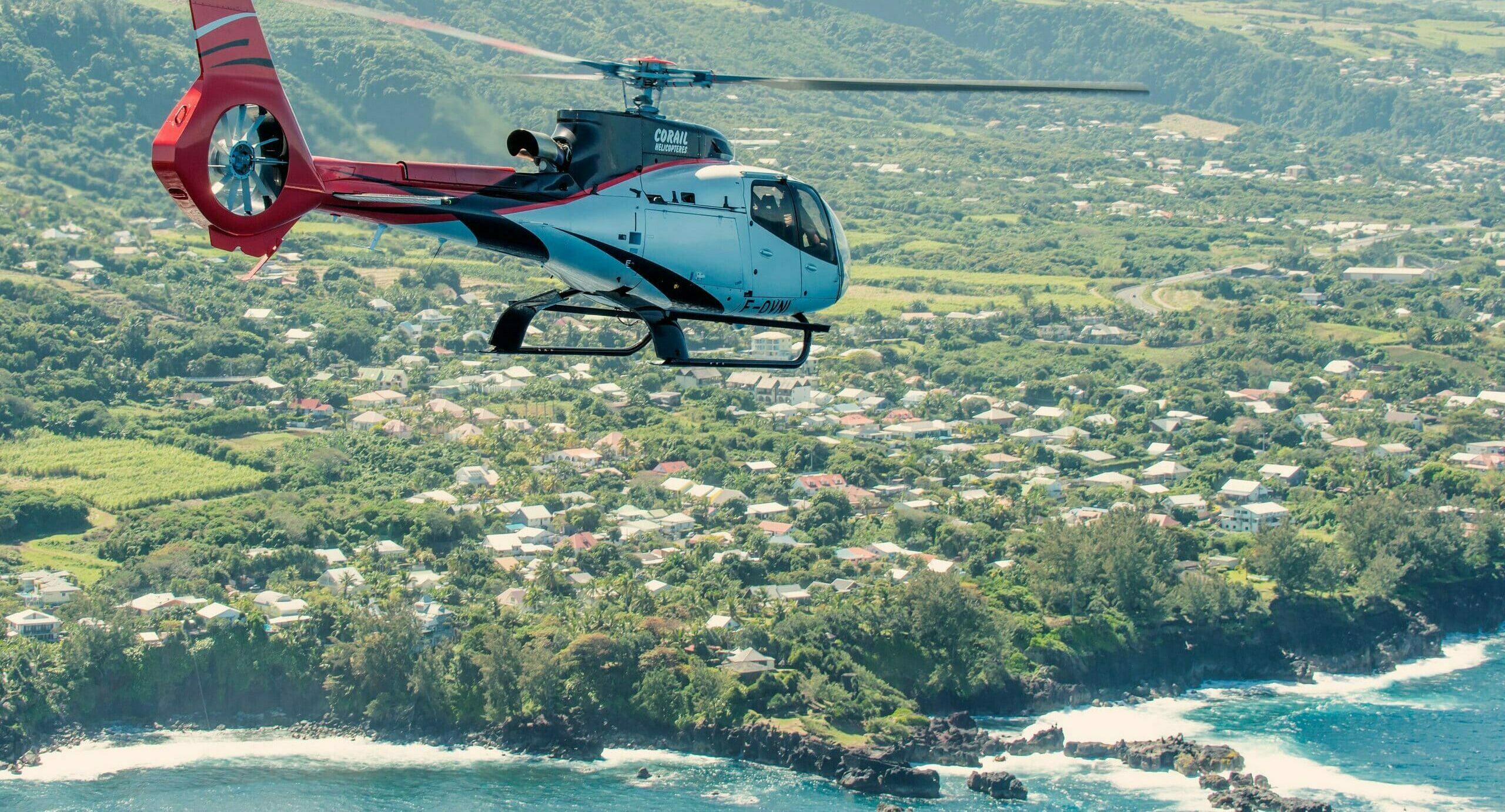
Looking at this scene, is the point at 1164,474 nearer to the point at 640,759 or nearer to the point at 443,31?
the point at 640,759

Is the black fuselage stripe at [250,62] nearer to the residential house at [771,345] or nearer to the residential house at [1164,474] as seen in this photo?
the residential house at [1164,474]

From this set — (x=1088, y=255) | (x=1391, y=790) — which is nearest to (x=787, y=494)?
(x=1391, y=790)

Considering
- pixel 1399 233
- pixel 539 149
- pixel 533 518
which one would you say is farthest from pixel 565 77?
pixel 1399 233

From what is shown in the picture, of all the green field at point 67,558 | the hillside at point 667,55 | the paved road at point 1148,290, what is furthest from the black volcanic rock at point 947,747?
the paved road at point 1148,290

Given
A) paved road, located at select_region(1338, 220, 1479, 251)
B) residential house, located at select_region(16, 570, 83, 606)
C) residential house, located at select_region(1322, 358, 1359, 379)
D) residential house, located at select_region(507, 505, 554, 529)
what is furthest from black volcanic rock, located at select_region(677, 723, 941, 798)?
paved road, located at select_region(1338, 220, 1479, 251)

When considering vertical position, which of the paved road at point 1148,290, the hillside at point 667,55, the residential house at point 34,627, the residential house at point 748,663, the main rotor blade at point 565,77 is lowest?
the residential house at point 748,663

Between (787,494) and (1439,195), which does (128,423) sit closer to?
(787,494)

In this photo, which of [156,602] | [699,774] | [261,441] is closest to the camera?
[699,774]

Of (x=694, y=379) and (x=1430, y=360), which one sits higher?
(x=1430, y=360)
